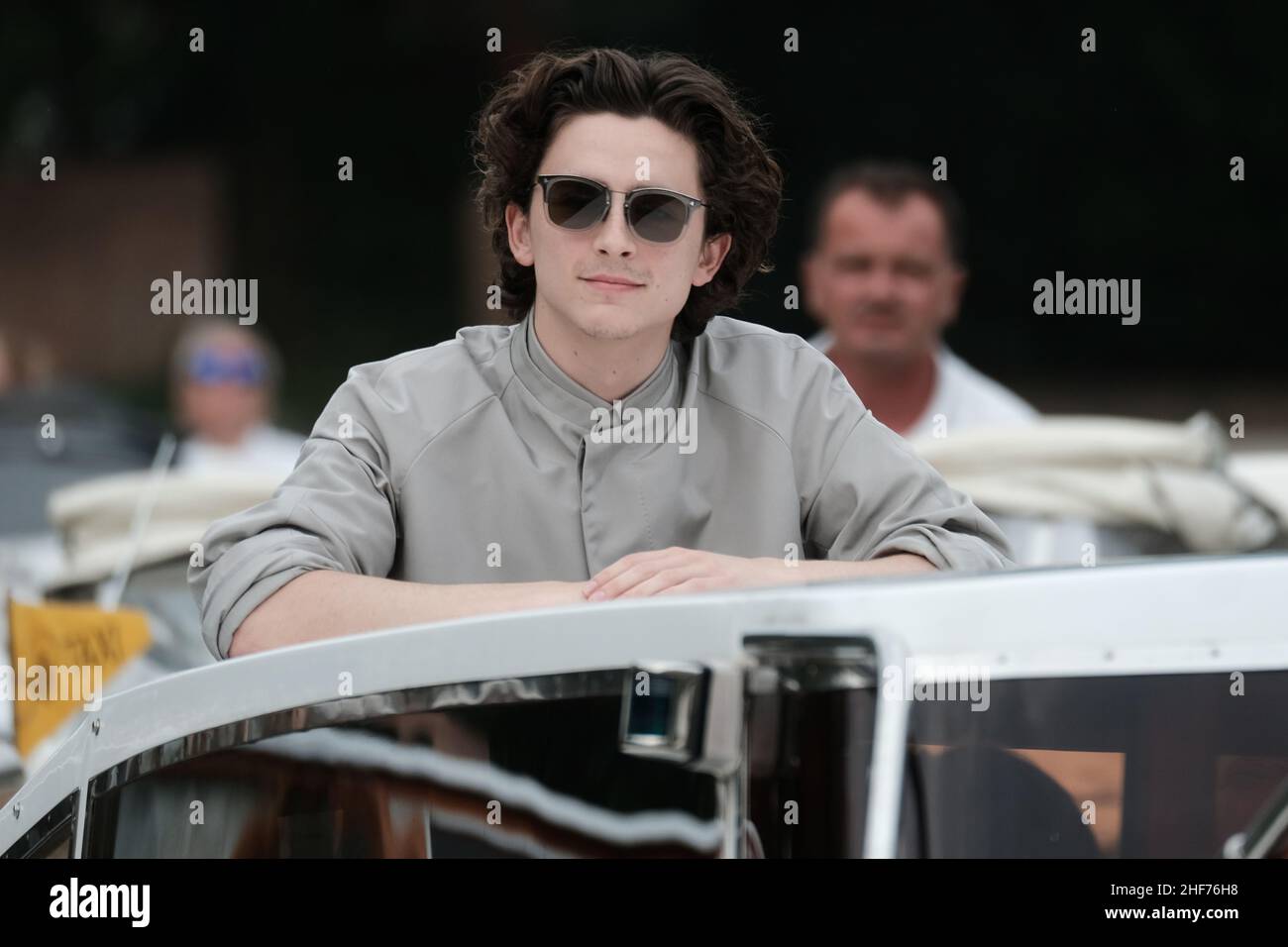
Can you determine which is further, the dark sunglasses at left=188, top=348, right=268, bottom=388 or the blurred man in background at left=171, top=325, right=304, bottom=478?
the dark sunglasses at left=188, top=348, right=268, bottom=388

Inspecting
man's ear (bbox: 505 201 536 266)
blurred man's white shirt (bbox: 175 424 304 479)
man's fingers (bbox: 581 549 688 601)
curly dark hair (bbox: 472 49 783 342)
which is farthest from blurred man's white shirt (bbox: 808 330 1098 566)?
blurred man's white shirt (bbox: 175 424 304 479)

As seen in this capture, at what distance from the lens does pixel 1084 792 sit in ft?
5.25

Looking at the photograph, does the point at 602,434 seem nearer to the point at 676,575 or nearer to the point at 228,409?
the point at 676,575

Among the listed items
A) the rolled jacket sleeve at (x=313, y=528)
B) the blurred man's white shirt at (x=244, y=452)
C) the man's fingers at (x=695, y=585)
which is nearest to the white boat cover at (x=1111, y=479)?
the rolled jacket sleeve at (x=313, y=528)

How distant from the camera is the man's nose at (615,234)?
8.01 feet

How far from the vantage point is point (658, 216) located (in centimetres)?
249

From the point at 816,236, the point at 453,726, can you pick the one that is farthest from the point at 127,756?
the point at 816,236

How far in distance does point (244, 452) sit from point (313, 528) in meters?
4.06

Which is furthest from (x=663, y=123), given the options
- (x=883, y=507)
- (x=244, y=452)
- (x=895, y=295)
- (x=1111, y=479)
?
(x=244, y=452)

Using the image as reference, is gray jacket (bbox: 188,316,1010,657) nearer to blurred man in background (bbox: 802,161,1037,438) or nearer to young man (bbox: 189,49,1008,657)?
young man (bbox: 189,49,1008,657)

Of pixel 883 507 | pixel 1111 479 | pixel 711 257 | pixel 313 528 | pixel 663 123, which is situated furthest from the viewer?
pixel 1111 479

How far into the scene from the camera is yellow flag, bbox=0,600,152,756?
3.88 metres

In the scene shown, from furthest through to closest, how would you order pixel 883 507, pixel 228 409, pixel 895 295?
pixel 228 409, pixel 895 295, pixel 883 507

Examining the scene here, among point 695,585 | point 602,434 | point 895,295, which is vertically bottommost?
point 695,585
